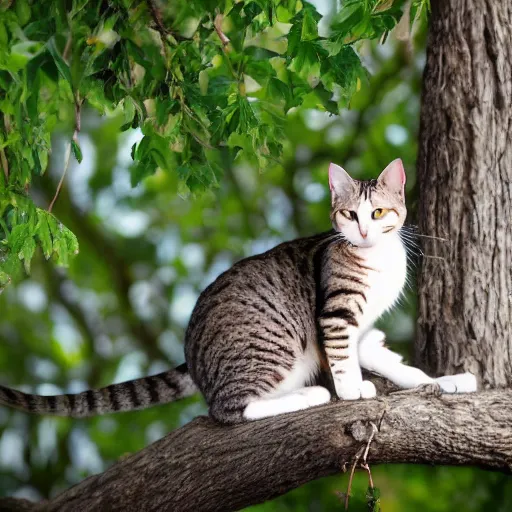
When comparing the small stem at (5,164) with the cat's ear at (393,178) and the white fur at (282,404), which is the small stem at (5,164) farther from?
the cat's ear at (393,178)

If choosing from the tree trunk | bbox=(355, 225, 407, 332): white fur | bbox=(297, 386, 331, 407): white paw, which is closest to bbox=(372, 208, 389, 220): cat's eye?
bbox=(355, 225, 407, 332): white fur

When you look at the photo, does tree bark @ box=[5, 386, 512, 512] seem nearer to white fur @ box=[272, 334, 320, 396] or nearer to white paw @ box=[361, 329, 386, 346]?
white fur @ box=[272, 334, 320, 396]

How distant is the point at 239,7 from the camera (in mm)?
3576

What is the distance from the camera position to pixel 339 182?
3684mm

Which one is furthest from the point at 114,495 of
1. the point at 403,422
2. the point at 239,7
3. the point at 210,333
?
the point at 239,7

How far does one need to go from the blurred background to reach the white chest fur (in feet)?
8.04

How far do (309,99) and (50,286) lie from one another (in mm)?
3393

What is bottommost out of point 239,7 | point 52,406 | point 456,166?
point 52,406

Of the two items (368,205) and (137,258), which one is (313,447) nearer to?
(368,205)

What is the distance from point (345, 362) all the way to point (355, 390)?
0.12m

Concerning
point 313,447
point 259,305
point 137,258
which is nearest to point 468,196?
point 259,305

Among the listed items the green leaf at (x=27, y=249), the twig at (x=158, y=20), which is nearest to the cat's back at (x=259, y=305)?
the green leaf at (x=27, y=249)

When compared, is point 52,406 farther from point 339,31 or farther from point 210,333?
point 339,31

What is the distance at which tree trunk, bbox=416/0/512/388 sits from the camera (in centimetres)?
387
